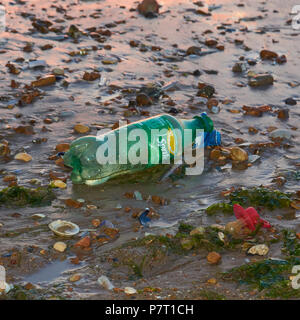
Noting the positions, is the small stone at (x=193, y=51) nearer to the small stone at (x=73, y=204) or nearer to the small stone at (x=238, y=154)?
the small stone at (x=238, y=154)

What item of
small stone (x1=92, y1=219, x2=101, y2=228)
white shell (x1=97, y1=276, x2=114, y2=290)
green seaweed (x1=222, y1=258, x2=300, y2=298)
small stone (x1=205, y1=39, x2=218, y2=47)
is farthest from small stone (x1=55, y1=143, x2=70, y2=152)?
small stone (x1=205, y1=39, x2=218, y2=47)

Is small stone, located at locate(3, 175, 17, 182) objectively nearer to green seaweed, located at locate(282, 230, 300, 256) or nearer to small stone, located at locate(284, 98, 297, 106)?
green seaweed, located at locate(282, 230, 300, 256)

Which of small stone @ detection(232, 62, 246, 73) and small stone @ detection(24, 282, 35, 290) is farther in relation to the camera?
small stone @ detection(232, 62, 246, 73)

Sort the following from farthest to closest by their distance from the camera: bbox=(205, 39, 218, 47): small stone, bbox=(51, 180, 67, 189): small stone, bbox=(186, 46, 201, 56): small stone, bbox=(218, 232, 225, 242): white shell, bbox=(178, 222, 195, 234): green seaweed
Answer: bbox=(205, 39, 218, 47): small stone, bbox=(186, 46, 201, 56): small stone, bbox=(51, 180, 67, 189): small stone, bbox=(178, 222, 195, 234): green seaweed, bbox=(218, 232, 225, 242): white shell

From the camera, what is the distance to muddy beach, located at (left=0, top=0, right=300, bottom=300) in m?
3.22

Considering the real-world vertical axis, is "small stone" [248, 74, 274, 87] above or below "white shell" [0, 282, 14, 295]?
above

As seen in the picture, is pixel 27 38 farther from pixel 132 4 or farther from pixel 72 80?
pixel 132 4

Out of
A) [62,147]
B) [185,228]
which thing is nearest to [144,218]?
[185,228]

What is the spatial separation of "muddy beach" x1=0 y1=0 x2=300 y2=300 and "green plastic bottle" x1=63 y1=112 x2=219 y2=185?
0.09 m

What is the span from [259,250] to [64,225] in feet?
4.05

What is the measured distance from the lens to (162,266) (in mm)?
3299
